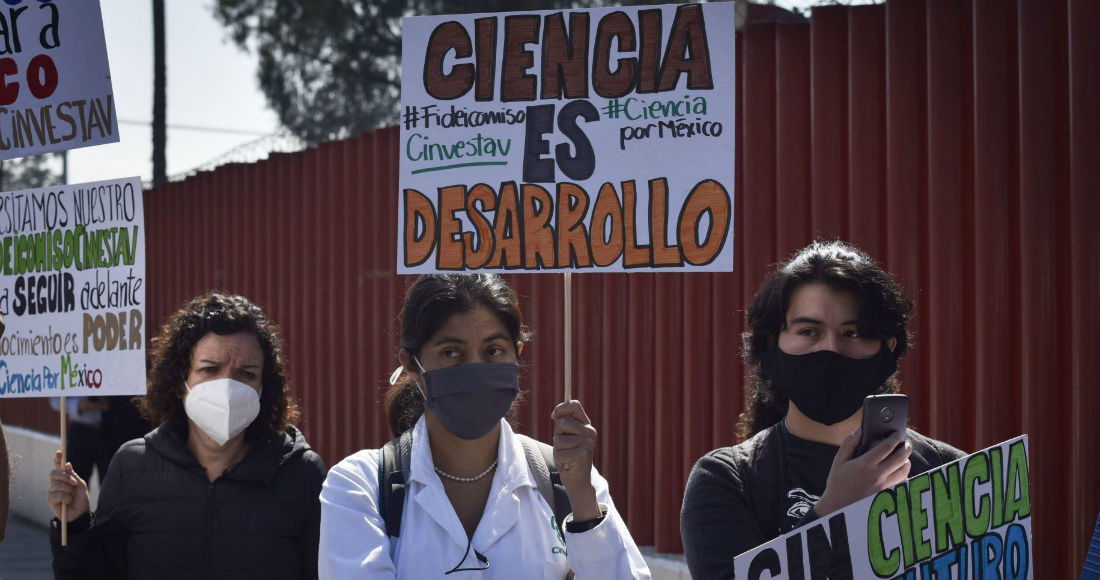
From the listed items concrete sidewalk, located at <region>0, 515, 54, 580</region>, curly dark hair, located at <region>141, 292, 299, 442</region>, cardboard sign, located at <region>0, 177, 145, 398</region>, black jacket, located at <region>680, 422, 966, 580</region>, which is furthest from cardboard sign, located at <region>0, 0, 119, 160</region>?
concrete sidewalk, located at <region>0, 515, 54, 580</region>

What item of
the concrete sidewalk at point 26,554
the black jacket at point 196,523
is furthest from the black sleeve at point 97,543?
the concrete sidewalk at point 26,554

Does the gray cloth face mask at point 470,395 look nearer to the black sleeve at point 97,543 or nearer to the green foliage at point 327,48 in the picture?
the black sleeve at point 97,543

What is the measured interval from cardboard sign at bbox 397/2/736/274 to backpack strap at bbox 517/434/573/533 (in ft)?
1.65

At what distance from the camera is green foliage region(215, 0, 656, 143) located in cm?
2391

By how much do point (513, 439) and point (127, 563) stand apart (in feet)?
5.09

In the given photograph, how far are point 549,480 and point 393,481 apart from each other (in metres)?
0.39

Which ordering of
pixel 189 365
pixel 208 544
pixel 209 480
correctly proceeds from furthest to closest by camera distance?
pixel 189 365 < pixel 209 480 < pixel 208 544

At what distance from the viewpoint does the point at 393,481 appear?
2.75 m

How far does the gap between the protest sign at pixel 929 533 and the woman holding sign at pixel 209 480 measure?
184 centimetres

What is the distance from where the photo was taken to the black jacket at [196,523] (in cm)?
360

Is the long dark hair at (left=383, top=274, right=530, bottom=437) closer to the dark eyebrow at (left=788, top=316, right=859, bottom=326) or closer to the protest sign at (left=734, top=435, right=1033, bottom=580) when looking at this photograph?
the dark eyebrow at (left=788, top=316, right=859, bottom=326)

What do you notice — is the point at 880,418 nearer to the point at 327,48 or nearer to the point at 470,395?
the point at 470,395

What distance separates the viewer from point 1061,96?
174 inches

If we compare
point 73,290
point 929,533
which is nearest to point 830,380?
point 929,533
